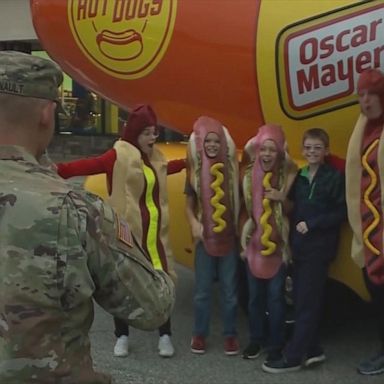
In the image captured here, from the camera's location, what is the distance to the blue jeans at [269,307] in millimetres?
4246

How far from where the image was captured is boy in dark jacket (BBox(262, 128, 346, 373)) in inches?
158

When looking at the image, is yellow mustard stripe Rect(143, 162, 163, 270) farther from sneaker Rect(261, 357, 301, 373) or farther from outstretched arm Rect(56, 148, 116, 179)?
sneaker Rect(261, 357, 301, 373)

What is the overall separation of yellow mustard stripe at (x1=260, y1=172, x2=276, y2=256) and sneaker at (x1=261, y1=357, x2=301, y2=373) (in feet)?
2.00

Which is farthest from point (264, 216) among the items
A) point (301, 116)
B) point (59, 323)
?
point (59, 323)

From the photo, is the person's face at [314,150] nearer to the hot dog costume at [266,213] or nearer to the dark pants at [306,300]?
the hot dog costume at [266,213]

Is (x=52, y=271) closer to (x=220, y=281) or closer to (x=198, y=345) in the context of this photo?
(x=220, y=281)

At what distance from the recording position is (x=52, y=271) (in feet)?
5.07

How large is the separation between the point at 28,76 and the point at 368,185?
253 cm

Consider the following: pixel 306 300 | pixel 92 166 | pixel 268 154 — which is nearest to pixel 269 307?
pixel 306 300

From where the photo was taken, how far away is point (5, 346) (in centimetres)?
158

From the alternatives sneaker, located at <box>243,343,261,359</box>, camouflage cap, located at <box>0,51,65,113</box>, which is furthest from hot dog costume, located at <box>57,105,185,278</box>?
camouflage cap, located at <box>0,51,65,113</box>

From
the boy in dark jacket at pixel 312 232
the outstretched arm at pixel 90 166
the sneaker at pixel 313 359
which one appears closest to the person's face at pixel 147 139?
the outstretched arm at pixel 90 166

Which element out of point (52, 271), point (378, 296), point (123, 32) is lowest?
point (378, 296)

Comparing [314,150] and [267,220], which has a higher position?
[314,150]
